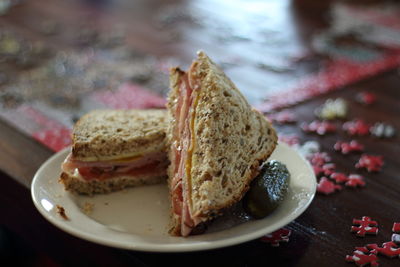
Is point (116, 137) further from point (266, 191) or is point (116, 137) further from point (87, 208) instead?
point (266, 191)

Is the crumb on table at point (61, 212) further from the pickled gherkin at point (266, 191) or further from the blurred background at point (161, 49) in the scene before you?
the blurred background at point (161, 49)

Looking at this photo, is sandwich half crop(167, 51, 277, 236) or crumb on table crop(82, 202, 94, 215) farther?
crumb on table crop(82, 202, 94, 215)

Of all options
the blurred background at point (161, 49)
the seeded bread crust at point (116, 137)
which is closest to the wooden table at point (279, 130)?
the blurred background at point (161, 49)

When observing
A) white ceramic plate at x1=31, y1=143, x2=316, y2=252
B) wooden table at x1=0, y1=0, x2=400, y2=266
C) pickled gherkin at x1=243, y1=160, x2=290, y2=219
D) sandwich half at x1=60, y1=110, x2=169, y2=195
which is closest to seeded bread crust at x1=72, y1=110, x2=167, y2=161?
sandwich half at x1=60, y1=110, x2=169, y2=195

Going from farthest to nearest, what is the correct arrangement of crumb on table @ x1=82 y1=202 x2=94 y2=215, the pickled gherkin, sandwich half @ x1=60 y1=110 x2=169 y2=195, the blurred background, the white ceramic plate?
the blurred background < sandwich half @ x1=60 y1=110 x2=169 y2=195 < crumb on table @ x1=82 y1=202 x2=94 y2=215 < the pickled gherkin < the white ceramic plate

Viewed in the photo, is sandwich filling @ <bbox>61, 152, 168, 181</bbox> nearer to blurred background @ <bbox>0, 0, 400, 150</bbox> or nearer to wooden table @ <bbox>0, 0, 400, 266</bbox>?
wooden table @ <bbox>0, 0, 400, 266</bbox>

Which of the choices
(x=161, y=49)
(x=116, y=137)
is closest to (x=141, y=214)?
(x=116, y=137)
